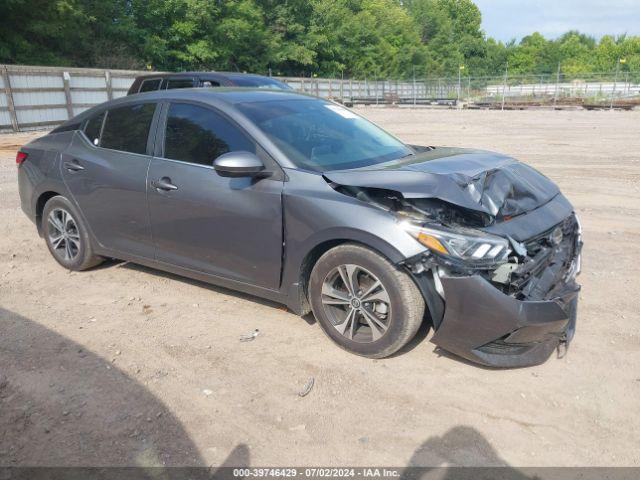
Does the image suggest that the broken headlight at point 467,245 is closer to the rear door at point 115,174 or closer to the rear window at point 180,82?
the rear door at point 115,174

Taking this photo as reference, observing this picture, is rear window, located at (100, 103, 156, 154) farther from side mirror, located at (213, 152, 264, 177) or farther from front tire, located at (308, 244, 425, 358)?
front tire, located at (308, 244, 425, 358)

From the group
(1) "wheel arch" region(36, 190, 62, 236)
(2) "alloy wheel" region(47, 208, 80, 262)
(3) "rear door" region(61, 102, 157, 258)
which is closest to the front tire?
(3) "rear door" region(61, 102, 157, 258)

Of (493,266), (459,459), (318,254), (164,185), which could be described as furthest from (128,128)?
(459,459)

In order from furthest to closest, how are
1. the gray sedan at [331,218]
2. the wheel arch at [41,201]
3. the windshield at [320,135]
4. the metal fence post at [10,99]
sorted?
1. the metal fence post at [10,99]
2. the wheel arch at [41,201]
3. the windshield at [320,135]
4. the gray sedan at [331,218]

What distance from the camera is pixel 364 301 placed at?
3512mm

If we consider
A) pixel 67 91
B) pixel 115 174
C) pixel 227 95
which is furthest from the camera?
pixel 67 91

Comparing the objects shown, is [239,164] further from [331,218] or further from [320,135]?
[320,135]

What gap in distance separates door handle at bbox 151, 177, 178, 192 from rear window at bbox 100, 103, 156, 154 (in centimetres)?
38

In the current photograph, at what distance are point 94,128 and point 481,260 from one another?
366 cm

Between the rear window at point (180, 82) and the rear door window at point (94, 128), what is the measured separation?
5.70 meters

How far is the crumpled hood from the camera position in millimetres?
3359

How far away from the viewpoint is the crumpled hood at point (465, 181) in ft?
11.0

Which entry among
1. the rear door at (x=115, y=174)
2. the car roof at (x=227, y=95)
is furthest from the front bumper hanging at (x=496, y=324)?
the rear door at (x=115, y=174)

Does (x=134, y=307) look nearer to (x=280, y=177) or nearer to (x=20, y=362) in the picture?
(x=20, y=362)
